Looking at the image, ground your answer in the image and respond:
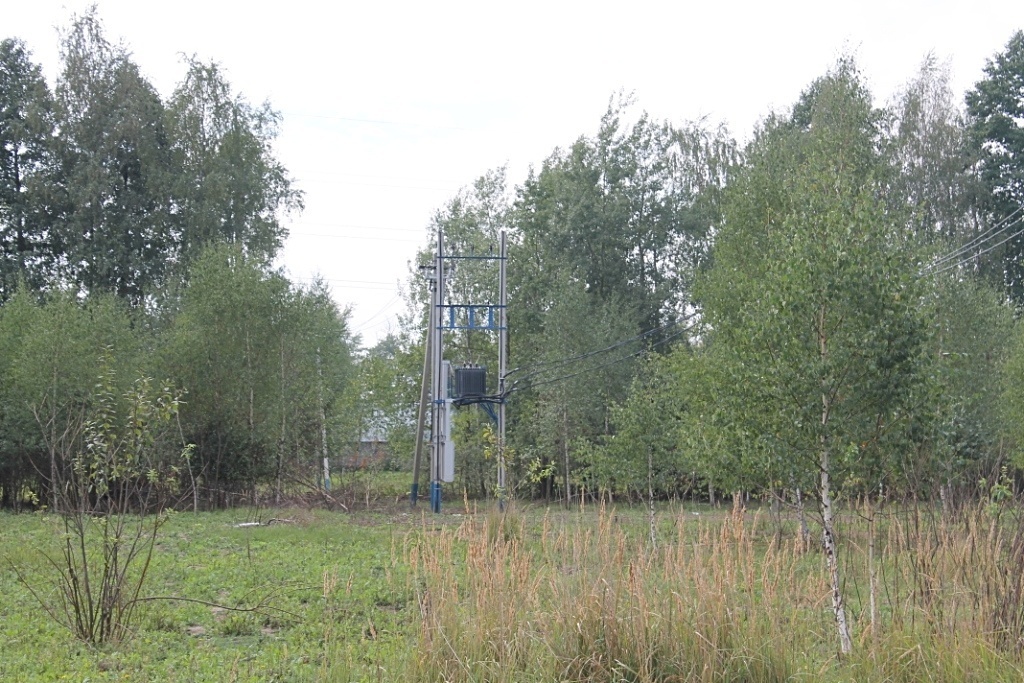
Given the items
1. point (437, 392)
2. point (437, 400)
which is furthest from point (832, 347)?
point (437, 392)

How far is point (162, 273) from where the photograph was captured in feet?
96.2

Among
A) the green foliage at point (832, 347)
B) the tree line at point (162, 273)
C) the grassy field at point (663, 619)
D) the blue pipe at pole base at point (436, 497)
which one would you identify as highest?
the tree line at point (162, 273)

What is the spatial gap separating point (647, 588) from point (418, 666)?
1287 mm

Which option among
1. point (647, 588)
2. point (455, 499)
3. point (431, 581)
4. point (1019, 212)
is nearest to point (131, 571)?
point (431, 581)

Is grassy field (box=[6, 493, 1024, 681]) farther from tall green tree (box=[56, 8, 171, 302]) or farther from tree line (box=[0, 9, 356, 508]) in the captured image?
tall green tree (box=[56, 8, 171, 302])

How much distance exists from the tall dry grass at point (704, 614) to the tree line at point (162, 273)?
16898mm

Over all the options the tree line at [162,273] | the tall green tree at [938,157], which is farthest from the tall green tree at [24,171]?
the tall green tree at [938,157]

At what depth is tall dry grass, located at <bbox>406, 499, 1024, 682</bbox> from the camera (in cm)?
519

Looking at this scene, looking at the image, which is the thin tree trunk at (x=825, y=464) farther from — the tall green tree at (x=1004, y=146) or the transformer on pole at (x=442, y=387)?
the tall green tree at (x=1004, y=146)

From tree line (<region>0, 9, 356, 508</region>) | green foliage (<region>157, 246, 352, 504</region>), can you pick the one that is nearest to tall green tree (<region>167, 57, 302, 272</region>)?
tree line (<region>0, 9, 356, 508</region>)

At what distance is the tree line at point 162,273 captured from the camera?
2190cm

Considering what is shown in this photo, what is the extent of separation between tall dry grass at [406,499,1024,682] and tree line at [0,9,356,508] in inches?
665

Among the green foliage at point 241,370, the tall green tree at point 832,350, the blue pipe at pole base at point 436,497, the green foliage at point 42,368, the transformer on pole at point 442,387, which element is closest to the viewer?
the tall green tree at point 832,350

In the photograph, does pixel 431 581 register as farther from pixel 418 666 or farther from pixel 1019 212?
pixel 1019 212
